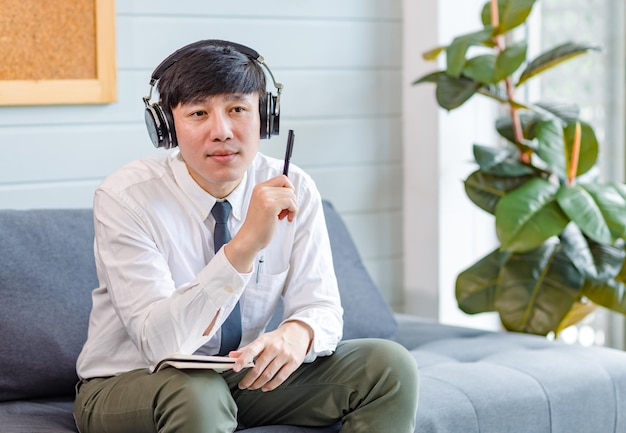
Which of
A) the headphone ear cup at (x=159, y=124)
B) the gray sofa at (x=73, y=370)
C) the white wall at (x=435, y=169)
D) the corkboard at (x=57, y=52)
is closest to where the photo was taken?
the headphone ear cup at (x=159, y=124)

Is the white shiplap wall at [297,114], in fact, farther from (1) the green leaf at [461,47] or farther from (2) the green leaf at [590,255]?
(2) the green leaf at [590,255]

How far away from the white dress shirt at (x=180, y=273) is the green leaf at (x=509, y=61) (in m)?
0.91

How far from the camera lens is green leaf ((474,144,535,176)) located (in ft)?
9.25

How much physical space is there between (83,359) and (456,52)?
4.66ft

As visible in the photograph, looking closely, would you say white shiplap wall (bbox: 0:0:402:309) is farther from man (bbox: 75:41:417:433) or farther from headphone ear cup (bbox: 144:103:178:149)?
headphone ear cup (bbox: 144:103:178:149)

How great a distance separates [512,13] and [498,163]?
1.40 feet

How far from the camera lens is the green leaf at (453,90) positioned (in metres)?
2.88

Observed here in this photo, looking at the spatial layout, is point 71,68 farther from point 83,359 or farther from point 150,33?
point 83,359

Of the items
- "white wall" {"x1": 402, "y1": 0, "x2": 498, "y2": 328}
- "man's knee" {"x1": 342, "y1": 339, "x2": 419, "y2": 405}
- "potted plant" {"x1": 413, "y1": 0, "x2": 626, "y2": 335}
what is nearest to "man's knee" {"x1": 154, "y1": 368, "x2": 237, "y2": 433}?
"man's knee" {"x1": 342, "y1": 339, "x2": 419, "y2": 405}

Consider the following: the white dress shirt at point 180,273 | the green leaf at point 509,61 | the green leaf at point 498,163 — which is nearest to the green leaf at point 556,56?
the green leaf at point 509,61

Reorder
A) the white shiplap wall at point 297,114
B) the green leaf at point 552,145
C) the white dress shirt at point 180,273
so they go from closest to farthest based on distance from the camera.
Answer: the white dress shirt at point 180,273
the white shiplap wall at point 297,114
the green leaf at point 552,145

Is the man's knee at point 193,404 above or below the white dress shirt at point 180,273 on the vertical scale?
below

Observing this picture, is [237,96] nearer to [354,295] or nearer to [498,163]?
[354,295]

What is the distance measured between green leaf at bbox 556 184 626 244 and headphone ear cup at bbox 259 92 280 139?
98 centimetres
